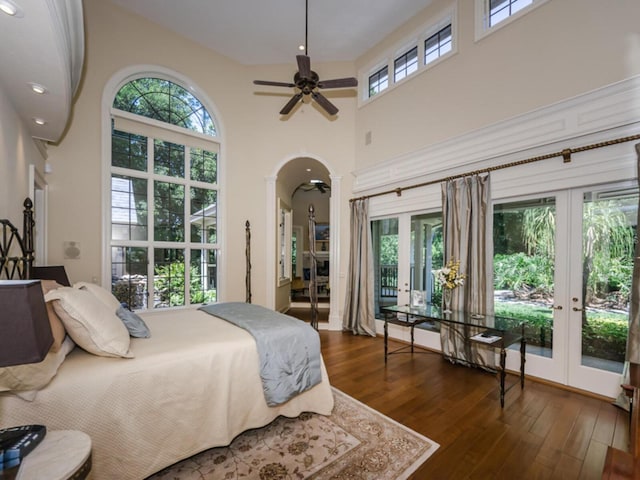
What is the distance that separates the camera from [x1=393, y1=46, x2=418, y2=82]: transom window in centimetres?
456

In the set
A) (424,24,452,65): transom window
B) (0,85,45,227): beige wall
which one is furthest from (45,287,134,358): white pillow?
(424,24,452,65): transom window

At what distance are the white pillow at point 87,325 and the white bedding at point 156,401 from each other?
7cm

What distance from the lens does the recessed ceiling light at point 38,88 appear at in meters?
2.36

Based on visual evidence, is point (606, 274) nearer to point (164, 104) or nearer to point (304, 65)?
point (304, 65)

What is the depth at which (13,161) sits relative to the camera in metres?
2.58

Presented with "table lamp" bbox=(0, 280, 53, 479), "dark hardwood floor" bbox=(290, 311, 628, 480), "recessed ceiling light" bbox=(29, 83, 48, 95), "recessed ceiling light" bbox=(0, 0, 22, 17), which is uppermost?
"recessed ceiling light" bbox=(0, 0, 22, 17)

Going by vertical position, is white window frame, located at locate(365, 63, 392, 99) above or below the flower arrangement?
above

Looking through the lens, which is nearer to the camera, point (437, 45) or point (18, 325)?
point (18, 325)

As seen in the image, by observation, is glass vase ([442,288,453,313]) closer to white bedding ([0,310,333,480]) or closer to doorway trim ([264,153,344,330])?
doorway trim ([264,153,344,330])

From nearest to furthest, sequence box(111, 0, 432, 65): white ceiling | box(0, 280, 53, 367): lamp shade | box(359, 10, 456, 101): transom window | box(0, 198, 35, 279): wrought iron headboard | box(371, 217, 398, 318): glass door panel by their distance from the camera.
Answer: box(0, 280, 53, 367): lamp shade → box(0, 198, 35, 279): wrought iron headboard → box(359, 10, 456, 101): transom window → box(111, 0, 432, 65): white ceiling → box(371, 217, 398, 318): glass door panel

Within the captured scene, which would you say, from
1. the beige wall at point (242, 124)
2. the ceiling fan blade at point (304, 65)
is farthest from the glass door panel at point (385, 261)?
the ceiling fan blade at point (304, 65)

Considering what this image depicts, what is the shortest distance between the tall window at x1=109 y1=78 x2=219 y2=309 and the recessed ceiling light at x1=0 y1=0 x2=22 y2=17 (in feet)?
9.22

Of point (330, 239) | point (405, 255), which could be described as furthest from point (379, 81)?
point (405, 255)

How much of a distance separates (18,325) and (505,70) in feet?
15.1
